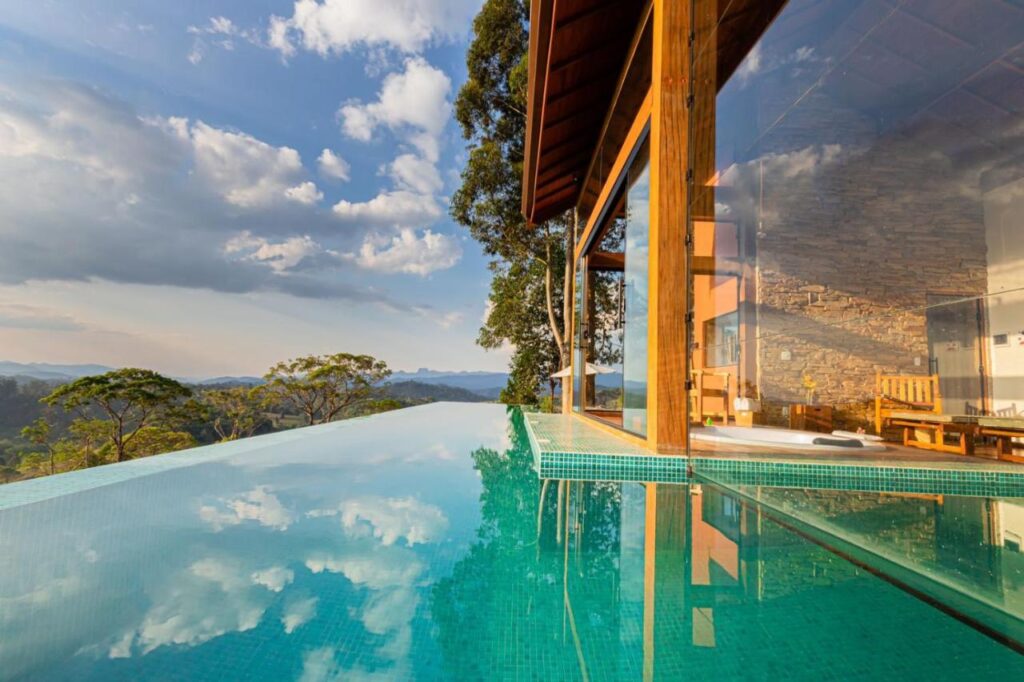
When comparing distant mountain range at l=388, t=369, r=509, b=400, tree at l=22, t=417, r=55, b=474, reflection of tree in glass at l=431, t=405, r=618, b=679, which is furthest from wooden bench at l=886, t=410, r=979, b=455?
tree at l=22, t=417, r=55, b=474

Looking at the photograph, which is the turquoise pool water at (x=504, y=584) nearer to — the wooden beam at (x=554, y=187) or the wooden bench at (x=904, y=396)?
the wooden bench at (x=904, y=396)

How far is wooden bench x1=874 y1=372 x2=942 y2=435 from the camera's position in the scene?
7.83 feet

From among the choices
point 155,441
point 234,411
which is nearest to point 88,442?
point 155,441

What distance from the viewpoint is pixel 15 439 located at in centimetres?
1241

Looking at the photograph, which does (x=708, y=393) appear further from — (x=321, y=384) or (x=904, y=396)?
(x=321, y=384)

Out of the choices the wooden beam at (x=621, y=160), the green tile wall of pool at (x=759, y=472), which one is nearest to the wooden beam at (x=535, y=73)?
the wooden beam at (x=621, y=160)

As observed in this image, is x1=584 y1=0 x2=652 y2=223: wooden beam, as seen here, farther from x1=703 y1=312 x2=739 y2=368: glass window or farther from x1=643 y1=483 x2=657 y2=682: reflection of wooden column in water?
x1=643 y1=483 x2=657 y2=682: reflection of wooden column in water

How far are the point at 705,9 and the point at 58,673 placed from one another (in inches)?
187

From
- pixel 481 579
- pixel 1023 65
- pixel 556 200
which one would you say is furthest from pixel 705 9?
pixel 556 200

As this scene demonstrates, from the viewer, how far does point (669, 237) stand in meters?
3.61

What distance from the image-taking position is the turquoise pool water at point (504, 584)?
1.42 metres

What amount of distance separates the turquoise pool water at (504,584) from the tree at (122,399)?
33.8 feet

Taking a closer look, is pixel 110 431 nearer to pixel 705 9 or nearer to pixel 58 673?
pixel 58 673

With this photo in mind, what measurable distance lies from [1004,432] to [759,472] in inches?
59.8
